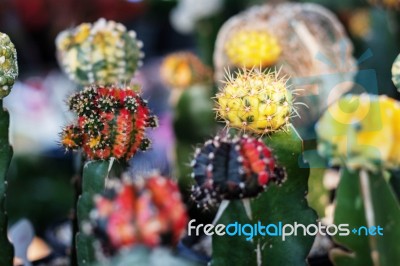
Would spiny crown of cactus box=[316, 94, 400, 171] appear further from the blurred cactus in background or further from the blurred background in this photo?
the blurred background

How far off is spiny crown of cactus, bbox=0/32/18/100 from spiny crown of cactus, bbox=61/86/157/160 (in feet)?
0.24

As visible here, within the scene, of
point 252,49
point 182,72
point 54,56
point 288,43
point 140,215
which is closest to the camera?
point 140,215

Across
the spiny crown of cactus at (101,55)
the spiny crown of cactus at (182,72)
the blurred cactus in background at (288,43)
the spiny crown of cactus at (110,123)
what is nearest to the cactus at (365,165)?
the spiny crown of cactus at (110,123)

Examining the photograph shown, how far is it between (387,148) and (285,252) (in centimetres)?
15

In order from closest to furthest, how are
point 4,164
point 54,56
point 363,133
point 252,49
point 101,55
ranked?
point 363,133
point 4,164
point 101,55
point 252,49
point 54,56

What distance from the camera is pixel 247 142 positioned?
0.55 meters

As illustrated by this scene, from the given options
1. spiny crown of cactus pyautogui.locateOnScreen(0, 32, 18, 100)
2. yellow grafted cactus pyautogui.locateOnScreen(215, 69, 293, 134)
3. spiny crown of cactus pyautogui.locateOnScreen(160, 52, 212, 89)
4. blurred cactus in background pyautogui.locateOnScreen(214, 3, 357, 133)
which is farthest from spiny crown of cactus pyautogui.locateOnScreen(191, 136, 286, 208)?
spiny crown of cactus pyautogui.locateOnScreen(160, 52, 212, 89)

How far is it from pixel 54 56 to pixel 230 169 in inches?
63.2

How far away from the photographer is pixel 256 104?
0.58 meters

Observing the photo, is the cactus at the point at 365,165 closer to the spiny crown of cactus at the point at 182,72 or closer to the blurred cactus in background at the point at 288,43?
the blurred cactus in background at the point at 288,43

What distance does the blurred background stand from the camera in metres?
1.66

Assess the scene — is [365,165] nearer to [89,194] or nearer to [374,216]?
[374,216]

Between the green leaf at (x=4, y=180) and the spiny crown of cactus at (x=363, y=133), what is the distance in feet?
1.06

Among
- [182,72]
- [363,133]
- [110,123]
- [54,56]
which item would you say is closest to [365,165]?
[363,133]
